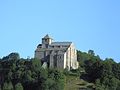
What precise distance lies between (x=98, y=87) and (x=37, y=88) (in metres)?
12.3

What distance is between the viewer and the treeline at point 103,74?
113062 mm

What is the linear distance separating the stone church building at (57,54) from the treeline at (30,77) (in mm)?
4795

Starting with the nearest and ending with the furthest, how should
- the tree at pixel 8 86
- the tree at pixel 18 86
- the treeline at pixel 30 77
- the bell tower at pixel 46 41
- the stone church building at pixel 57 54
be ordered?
the tree at pixel 18 86
the treeline at pixel 30 77
the tree at pixel 8 86
the stone church building at pixel 57 54
the bell tower at pixel 46 41

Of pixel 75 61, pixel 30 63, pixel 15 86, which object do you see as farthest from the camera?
pixel 75 61

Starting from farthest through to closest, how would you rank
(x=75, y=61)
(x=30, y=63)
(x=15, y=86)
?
(x=75, y=61)
(x=30, y=63)
(x=15, y=86)

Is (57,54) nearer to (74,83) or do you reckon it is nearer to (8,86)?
(74,83)

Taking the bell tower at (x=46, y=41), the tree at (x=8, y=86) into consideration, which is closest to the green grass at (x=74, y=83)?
the tree at (x=8, y=86)

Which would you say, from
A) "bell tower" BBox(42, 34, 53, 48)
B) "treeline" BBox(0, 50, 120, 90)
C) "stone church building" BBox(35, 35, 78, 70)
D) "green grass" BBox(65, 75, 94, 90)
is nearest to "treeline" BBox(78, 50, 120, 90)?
"treeline" BBox(0, 50, 120, 90)

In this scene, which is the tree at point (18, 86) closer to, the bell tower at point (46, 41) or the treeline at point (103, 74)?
the treeline at point (103, 74)

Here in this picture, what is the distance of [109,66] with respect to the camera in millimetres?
116625

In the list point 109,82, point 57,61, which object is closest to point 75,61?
point 57,61

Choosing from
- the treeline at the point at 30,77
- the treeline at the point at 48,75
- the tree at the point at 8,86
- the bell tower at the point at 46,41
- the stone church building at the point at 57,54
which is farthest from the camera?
the bell tower at the point at 46,41

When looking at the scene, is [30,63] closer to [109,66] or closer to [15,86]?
[15,86]

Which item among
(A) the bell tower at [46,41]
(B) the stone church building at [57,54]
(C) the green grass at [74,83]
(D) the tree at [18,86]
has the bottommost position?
(D) the tree at [18,86]
